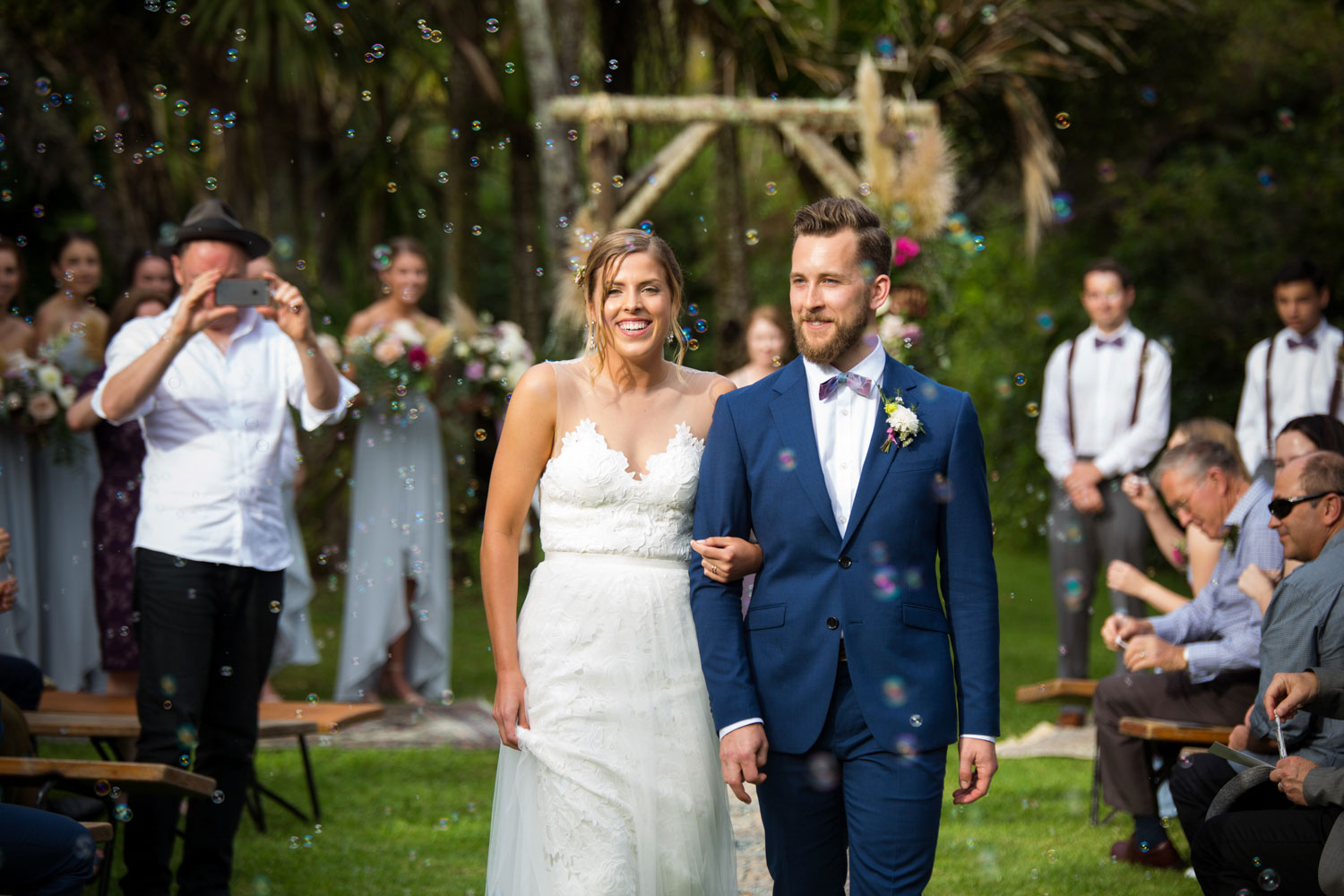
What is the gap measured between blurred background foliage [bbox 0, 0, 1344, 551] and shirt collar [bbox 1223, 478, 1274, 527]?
442cm

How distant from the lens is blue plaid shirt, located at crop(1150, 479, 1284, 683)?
17.6ft

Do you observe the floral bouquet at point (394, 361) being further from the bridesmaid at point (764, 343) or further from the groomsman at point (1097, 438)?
the groomsman at point (1097, 438)

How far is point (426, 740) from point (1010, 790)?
128 inches

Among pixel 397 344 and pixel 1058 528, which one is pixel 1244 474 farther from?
pixel 397 344

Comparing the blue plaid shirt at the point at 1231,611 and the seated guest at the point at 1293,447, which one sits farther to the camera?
the blue plaid shirt at the point at 1231,611

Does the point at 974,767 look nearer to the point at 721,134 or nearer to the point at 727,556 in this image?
the point at 727,556

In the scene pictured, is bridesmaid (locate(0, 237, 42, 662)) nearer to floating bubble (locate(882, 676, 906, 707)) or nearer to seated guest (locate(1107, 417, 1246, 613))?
seated guest (locate(1107, 417, 1246, 613))

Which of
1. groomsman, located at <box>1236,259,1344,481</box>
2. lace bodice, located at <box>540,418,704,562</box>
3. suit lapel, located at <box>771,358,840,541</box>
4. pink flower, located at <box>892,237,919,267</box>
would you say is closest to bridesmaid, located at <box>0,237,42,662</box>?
lace bodice, located at <box>540,418,704,562</box>

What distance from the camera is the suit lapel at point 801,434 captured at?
327 centimetres

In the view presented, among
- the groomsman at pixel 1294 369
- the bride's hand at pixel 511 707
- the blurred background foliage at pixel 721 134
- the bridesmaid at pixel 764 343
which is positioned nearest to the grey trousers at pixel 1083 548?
the groomsman at pixel 1294 369

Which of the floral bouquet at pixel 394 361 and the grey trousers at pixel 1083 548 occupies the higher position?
the floral bouquet at pixel 394 361

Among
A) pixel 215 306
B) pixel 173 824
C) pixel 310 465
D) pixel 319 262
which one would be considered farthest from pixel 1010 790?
pixel 319 262

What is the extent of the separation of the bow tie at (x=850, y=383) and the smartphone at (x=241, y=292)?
7.88ft

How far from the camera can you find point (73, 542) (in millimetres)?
8438
